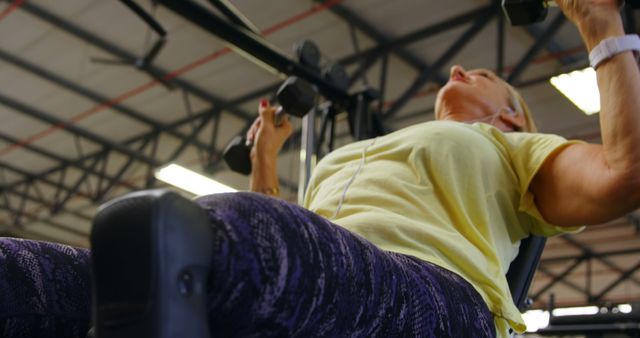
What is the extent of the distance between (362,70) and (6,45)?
293 cm

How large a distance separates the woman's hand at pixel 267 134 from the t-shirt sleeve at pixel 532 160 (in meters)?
0.77

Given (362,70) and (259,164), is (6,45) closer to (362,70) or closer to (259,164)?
(362,70)

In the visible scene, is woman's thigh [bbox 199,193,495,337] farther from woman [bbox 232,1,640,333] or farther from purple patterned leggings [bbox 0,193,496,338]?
woman [bbox 232,1,640,333]

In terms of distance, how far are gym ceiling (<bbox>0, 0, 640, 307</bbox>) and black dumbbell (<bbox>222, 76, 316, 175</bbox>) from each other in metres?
1.22

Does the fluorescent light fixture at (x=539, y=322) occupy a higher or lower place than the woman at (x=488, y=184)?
lower

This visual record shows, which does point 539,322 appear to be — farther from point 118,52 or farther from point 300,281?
point 118,52

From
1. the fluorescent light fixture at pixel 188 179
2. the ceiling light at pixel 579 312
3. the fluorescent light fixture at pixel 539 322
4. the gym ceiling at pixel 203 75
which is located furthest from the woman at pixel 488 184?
the fluorescent light fixture at pixel 188 179

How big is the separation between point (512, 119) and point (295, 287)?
0.96 metres

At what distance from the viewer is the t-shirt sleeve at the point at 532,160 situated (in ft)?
3.06

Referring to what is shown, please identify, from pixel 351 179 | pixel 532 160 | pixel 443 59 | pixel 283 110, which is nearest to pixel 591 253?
pixel 443 59

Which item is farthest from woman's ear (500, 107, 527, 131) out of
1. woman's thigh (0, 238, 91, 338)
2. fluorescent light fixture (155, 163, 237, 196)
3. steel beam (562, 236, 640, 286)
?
steel beam (562, 236, 640, 286)

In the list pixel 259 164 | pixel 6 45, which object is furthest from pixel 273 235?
pixel 6 45

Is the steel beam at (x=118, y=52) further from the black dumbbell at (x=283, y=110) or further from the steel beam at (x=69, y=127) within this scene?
the black dumbbell at (x=283, y=110)

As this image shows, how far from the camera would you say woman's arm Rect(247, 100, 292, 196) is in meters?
1.59
